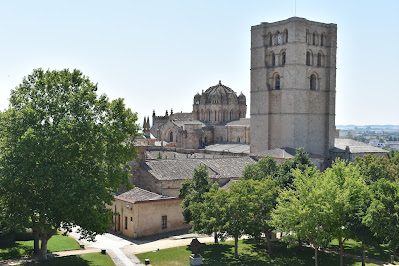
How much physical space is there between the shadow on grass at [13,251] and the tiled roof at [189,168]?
14.8 meters

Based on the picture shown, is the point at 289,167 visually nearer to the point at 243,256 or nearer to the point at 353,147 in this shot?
the point at 243,256

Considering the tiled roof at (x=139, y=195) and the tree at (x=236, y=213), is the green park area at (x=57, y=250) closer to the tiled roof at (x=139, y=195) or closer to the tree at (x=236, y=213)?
the tiled roof at (x=139, y=195)

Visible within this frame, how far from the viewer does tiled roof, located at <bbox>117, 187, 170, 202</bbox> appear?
43.2 m

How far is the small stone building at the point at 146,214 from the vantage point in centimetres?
4225

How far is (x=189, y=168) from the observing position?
2021 inches

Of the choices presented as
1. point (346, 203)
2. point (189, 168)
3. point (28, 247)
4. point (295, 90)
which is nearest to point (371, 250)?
point (346, 203)

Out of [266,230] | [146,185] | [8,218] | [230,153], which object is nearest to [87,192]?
[8,218]

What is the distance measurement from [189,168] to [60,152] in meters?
21.6

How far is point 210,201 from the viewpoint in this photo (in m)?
36.8

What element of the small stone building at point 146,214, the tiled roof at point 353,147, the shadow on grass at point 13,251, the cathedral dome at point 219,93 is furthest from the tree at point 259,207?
the cathedral dome at point 219,93

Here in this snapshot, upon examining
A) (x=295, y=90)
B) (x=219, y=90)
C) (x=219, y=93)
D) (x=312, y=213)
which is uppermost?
(x=219, y=90)

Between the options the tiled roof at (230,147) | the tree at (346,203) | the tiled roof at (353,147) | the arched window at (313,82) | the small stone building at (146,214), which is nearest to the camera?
the tree at (346,203)

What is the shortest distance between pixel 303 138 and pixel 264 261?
30.9 m

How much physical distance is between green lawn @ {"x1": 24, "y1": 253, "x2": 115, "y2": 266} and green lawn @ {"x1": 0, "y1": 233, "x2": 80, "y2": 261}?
3.18 metres
